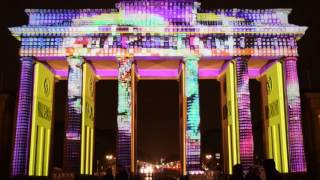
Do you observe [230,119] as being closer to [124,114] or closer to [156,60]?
[156,60]

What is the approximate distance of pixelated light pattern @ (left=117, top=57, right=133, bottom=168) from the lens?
125 feet

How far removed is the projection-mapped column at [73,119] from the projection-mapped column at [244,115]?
14.4 meters

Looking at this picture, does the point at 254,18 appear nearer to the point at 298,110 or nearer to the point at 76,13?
the point at 298,110

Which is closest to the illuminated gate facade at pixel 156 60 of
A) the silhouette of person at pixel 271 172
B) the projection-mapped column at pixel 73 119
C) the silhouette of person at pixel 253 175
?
the projection-mapped column at pixel 73 119

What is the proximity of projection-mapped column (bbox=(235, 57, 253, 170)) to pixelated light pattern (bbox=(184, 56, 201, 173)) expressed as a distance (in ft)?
12.4

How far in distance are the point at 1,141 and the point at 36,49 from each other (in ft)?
35.6

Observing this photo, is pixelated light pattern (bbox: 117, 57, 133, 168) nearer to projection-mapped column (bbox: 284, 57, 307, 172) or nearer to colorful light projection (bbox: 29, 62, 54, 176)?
colorful light projection (bbox: 29, 62, 54, 176)

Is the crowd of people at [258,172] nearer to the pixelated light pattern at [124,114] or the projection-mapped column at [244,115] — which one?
the projection-mapped column at [244,115]

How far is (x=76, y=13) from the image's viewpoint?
4134 centimetres

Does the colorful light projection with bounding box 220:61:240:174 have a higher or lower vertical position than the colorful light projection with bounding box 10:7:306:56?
lower

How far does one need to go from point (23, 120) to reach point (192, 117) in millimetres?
14977

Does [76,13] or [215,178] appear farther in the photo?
[76,13]

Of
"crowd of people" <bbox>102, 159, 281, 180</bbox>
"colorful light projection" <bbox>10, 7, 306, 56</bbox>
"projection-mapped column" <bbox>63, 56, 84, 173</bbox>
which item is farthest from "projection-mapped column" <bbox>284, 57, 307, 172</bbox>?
"crowd of people" <bbox>102, 159, 281, 180</bbox>

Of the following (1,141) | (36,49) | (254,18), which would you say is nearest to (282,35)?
(254,18)
